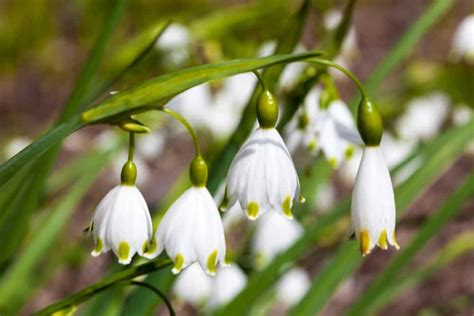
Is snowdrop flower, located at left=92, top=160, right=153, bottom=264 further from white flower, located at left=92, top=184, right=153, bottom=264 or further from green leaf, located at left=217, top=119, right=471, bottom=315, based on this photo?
green leaf, located at left=217, top=119, right=471, bottom=315

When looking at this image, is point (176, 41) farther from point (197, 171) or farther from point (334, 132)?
point (197, 171)

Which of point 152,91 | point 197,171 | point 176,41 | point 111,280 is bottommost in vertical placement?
point 176,41

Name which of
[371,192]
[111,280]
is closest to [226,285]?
[111,280]

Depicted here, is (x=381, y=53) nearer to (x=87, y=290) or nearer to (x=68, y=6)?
(x=68, y=6)

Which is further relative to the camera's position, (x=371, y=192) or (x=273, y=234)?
(x=273, y=234)

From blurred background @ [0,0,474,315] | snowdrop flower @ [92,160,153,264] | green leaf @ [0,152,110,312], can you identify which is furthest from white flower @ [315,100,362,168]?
green leaf @ [0,152,110,312]

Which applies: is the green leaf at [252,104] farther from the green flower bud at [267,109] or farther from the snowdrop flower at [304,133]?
the green flower bud at [267,109]

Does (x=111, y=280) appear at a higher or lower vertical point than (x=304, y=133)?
higher

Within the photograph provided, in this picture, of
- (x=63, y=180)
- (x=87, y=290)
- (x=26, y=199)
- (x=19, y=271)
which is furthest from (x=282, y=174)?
(x=63, y=180)
